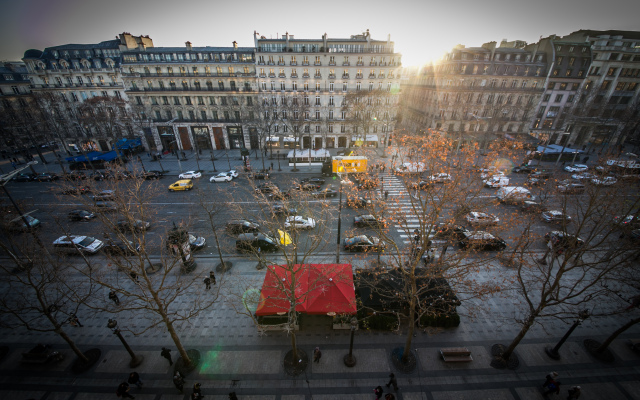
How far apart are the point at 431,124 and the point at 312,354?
4683 centimetres

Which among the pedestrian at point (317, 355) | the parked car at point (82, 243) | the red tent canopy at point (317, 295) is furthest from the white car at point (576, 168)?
the parked car at point (82, 243)

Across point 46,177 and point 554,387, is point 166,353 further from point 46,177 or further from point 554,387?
point 46,177

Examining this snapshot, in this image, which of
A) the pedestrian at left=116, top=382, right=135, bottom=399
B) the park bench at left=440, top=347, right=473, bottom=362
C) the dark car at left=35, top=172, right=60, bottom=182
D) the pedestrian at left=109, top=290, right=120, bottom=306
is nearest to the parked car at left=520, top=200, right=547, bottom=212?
the park bench at left=440, top=347, right=473, bottom=362

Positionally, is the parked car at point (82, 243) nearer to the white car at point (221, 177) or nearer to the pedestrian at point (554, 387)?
the white car at point (221, 177)

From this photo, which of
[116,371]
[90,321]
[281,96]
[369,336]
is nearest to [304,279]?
[369,336]

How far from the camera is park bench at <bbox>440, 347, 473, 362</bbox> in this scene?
13.0 metres

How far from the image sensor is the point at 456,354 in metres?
13.2

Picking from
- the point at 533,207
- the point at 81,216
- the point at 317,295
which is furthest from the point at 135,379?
the point at 533,207

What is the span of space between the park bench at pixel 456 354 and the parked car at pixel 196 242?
786 inches

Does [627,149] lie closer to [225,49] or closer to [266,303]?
[266,303]

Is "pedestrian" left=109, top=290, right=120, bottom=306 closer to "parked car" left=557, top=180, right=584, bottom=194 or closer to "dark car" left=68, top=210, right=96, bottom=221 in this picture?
"dark car" left=68, top=210, right=96, bottom=221

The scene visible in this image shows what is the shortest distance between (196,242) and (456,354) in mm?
21443

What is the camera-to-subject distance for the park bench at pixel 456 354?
511 inches

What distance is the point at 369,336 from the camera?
14578mm
